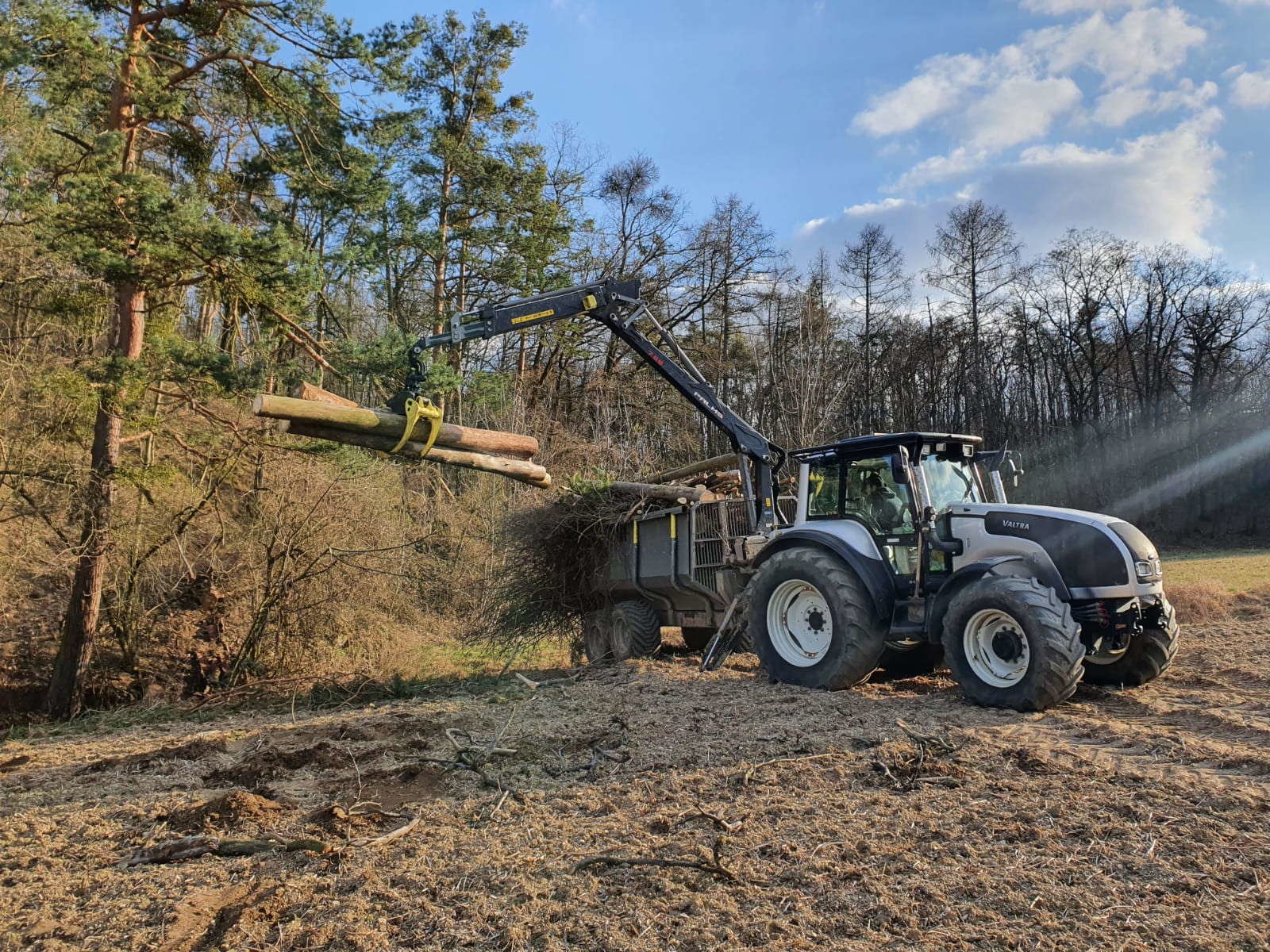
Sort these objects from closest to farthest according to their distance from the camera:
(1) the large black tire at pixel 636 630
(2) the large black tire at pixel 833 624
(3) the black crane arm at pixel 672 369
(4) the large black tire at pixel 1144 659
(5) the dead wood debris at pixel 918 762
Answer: (5) the dead wood debris at pixel 918 762 → (4) the large black tire at pixel 1144 659 → (2) the large black tire at pixel 833 624 → (3) the black crane arm at pixel 672 369 → (1) the large black tire at pixel 636 630

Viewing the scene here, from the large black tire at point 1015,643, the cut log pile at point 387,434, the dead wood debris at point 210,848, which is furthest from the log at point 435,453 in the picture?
the large black tire at point 1015,643

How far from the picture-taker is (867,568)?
7.48 meters

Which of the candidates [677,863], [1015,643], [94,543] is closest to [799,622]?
[1015,643]

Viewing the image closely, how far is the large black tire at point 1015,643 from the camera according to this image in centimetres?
605

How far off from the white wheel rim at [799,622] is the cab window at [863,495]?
2.48 feet

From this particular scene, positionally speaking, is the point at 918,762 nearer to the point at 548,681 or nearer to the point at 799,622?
the point at 799,622

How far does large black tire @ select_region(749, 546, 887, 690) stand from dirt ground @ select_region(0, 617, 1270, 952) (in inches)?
23.0

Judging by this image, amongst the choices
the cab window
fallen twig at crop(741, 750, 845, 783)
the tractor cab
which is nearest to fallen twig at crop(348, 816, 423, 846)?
fallen twig at crop(741, 750, 845, 783)

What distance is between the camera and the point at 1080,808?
13.6ft

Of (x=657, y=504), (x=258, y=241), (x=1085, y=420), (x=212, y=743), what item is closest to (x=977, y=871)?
(x=212, y=743)

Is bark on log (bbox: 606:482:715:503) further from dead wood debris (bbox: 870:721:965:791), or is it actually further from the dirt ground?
dead wood debris (bbox: 870:721:965:791)

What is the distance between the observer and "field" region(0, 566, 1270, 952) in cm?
319

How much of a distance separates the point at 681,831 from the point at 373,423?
9.99ft

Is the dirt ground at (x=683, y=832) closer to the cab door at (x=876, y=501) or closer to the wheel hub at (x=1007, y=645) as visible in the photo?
the wheel hub at (x=1007, y=645)
